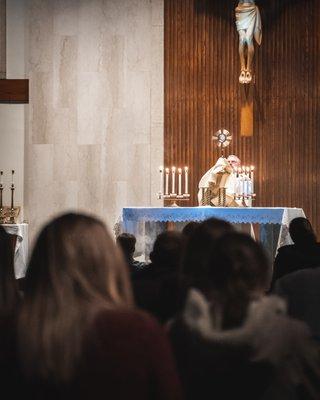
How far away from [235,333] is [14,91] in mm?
11973

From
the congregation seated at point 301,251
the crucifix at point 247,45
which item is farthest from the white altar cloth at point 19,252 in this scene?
the congregation seated at point 301,251

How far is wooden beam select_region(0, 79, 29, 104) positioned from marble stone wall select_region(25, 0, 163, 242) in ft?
0.42

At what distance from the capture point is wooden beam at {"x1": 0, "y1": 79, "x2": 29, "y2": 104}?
45.9 feet

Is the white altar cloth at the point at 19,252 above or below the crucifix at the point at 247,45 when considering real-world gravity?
below

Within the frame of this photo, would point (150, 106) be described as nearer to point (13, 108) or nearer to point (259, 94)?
point (259, 94)

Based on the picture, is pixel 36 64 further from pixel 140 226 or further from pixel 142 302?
pixel 142 302

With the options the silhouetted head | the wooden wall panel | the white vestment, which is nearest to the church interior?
the wooden wall panel

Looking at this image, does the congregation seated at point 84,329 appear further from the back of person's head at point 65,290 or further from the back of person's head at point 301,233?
the back of person's head at point 301,233

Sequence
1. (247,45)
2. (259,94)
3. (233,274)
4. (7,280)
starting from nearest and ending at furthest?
(233,274) → (7,280) → (247,45) → (259,94)

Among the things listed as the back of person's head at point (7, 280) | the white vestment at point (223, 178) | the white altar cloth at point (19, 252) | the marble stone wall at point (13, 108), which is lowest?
the white altar cloth at point (19, 252)

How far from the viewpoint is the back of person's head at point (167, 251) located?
461cm

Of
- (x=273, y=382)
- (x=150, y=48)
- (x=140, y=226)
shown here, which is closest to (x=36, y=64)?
(x=150, y=48)

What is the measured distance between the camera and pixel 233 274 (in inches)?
103

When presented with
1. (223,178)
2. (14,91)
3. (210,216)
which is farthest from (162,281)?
(14,91)
